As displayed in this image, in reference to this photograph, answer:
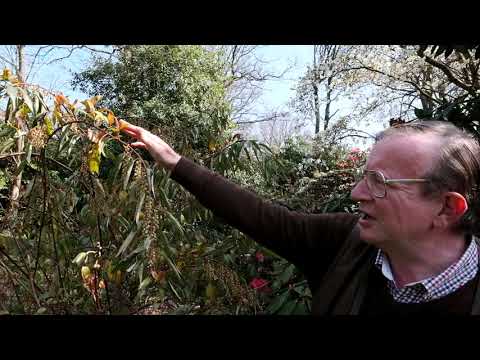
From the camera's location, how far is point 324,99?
285 inches

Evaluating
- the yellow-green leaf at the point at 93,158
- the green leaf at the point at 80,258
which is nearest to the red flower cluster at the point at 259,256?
the green leaf at the point at 80,258

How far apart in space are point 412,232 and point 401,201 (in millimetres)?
63

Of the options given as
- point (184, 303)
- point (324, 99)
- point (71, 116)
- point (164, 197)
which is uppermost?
point (324, 99)

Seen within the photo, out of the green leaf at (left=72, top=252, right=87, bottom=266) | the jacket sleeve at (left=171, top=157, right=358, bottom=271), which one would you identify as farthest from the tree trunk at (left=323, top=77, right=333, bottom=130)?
Result: the jacket sleeve at (left=171, top=157, right=358, bottom=271)

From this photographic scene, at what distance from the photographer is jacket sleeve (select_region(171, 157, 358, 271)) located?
0.98m

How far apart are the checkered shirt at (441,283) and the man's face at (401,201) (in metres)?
0.08

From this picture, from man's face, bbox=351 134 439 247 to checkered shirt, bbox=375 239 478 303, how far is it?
8cm

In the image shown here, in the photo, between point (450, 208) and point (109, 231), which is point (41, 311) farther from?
point (450, 208)

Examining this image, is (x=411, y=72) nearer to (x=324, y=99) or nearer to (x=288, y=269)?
(x=324, y=99)

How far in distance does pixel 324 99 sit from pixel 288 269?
5.73m

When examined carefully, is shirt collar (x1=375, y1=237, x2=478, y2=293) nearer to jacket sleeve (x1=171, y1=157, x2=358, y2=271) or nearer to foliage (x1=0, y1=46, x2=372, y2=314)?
jacket sleeve (x1=171, y1=157, x2=358, y2=271)

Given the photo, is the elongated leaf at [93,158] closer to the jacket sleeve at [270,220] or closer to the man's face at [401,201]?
the jacket sleeve at [270,220]

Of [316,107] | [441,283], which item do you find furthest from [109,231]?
[316,107]
